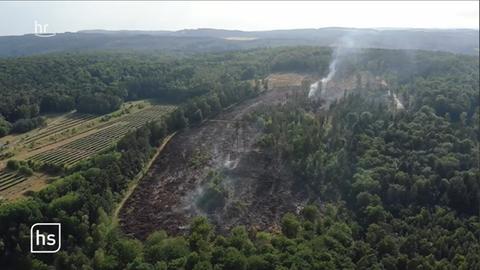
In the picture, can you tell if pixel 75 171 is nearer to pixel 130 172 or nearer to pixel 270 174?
pixel 130 172

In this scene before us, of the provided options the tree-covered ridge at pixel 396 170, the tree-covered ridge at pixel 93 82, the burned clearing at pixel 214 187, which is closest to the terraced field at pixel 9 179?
the burned clearing at pixel 214 187

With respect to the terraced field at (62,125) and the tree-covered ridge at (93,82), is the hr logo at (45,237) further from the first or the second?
the tree-covered ridge at (93,82)

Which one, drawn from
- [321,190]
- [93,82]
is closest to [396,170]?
[321,190]

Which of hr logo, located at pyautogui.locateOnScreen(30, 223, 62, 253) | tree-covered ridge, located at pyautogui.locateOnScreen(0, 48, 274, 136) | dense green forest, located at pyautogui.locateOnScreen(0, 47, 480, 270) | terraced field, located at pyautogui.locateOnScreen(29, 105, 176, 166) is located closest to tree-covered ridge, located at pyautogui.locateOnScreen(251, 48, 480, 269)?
dense green forest, located at pyautogui.locateOnScreen(0, 47, 480, 270)

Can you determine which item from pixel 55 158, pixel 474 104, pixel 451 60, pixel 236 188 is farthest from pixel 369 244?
pixel 451 60

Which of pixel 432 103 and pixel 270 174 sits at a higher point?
pixel 432 103

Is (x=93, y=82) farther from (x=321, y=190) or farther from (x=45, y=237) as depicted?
(x=45, y=237)
